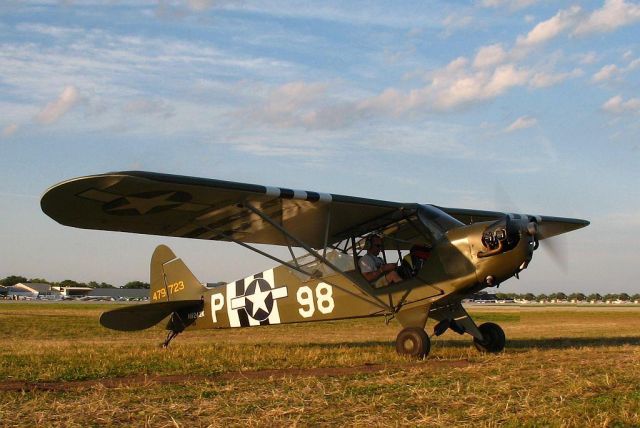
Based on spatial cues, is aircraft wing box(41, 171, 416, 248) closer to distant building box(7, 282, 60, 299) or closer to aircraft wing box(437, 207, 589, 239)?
aircraft wing box(437, 207, 589, 239)

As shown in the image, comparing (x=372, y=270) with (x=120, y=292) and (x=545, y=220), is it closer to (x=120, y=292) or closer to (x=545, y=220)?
(x=545, y=220)

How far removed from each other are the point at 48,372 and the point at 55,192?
87.2 inches

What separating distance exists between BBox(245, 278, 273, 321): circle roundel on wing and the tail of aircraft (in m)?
1.23

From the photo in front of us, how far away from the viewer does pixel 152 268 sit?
48.2 feet

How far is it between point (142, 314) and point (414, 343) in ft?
17.2

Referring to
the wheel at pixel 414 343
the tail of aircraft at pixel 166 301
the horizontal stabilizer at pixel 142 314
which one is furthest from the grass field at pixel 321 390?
the tail of aircraft at pixel 166 301

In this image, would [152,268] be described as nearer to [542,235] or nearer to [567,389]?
[542,235]

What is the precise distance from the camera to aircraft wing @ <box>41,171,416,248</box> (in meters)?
8.76

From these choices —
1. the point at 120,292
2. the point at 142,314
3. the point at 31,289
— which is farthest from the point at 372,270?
the point at 31,289

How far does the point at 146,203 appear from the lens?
9.83 meters

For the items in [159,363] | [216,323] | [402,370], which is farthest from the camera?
[216,323]

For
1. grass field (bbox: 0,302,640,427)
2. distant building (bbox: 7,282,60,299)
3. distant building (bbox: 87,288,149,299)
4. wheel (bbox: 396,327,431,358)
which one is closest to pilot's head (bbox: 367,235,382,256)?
wheel (bbox: 396,327,431,358)

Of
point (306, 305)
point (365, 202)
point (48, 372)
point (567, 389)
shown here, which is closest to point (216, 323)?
point (306, 305)

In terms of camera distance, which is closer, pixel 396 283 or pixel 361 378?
pixel 361 378
